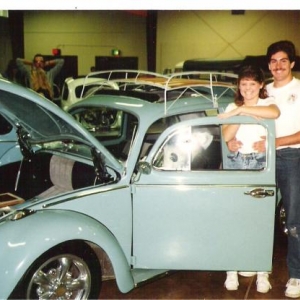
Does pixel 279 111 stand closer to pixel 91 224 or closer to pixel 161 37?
pixel 91 224

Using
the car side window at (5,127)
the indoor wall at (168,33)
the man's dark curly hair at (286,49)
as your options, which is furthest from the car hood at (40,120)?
the indoor wall at (168,33)

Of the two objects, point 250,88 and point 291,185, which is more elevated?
point 250,88

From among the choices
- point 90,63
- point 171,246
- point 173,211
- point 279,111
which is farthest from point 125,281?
point 90,63

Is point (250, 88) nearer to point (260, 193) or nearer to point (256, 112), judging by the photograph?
point (256, 112)

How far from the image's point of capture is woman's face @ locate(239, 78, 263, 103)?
10.8 feet

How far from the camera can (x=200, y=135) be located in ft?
11.8

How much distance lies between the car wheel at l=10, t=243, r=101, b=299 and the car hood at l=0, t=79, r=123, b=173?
0.70m

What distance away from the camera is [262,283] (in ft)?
12.0

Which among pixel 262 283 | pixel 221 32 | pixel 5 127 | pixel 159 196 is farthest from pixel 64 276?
pixel 221 32

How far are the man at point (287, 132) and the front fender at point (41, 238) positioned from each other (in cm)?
124

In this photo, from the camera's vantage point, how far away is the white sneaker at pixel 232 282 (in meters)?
3.69

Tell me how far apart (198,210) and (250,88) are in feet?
3.35

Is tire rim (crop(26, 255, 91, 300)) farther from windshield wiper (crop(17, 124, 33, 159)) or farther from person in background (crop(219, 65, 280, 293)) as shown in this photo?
person in background (crop(219, 65, 280, 293))
